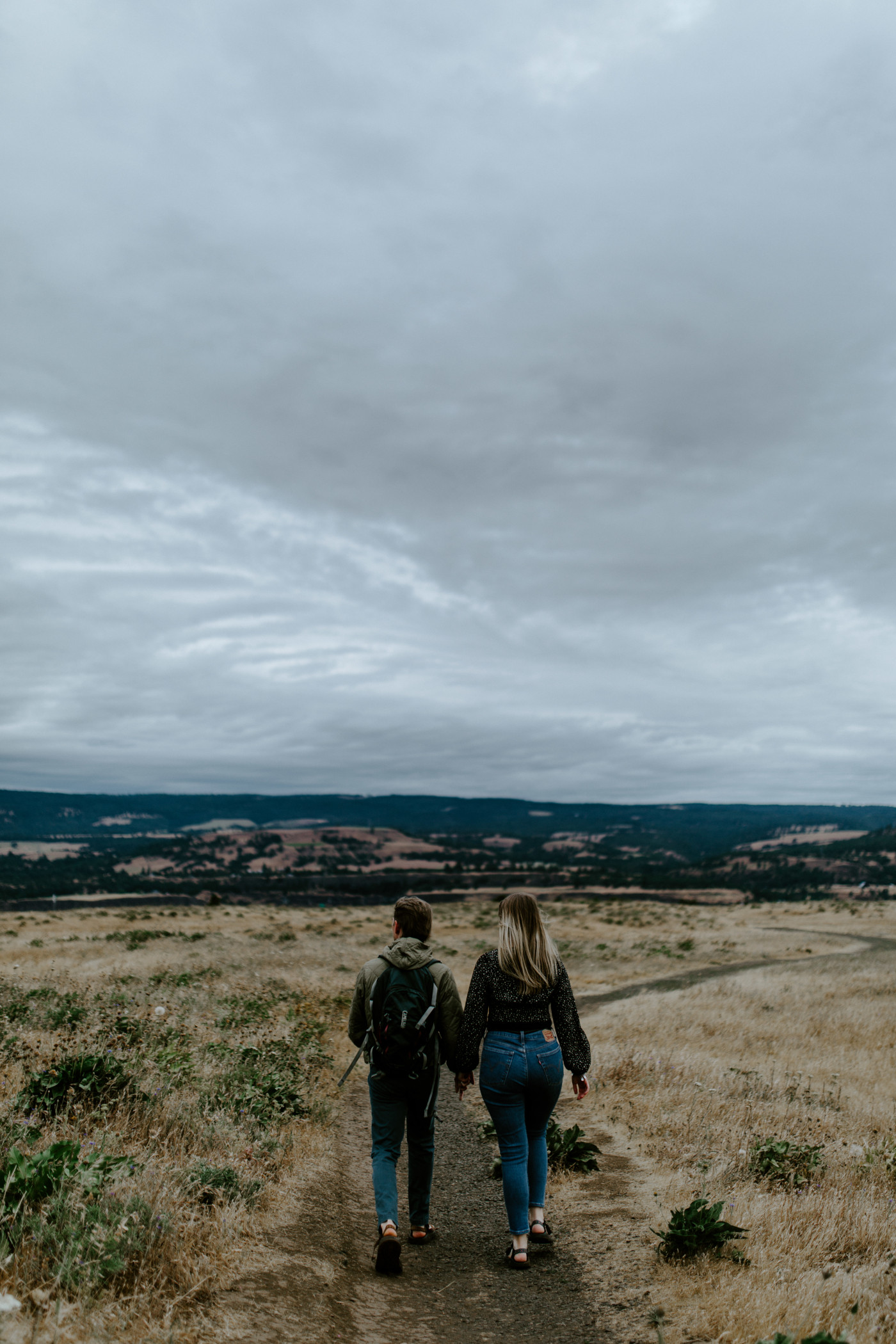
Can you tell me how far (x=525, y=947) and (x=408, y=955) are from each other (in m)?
0.85

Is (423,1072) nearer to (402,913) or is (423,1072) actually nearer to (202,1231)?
(402,913)

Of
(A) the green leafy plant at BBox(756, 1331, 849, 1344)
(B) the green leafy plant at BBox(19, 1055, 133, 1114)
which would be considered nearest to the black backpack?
(A) the green leafy plant at BBox(756, 1331, 849, 1344)

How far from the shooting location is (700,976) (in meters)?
28.8

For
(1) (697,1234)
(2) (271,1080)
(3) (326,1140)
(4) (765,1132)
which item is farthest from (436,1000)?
(4) (765,1132)

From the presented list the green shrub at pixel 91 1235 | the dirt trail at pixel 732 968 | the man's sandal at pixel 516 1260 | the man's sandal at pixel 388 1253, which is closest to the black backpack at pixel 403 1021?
the man's sandal at pixel 388 1253

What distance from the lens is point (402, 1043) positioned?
5.57 meters

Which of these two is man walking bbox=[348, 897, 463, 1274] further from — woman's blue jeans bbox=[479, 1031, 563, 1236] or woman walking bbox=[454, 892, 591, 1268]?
woman's blue jeans bbox=[479, 1031, 563, 1236]

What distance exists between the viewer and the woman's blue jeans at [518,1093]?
18.2 ft

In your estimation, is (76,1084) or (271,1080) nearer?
(76,1084)

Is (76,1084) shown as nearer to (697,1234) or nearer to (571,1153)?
(571,1153)

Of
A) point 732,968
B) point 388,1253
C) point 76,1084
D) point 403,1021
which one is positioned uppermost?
point 403,1021

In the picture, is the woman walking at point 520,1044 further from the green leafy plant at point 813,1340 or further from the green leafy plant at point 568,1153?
the green leafy plant at point 568,1153

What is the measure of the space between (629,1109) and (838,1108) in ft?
11.1

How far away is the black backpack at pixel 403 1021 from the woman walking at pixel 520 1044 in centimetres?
28
